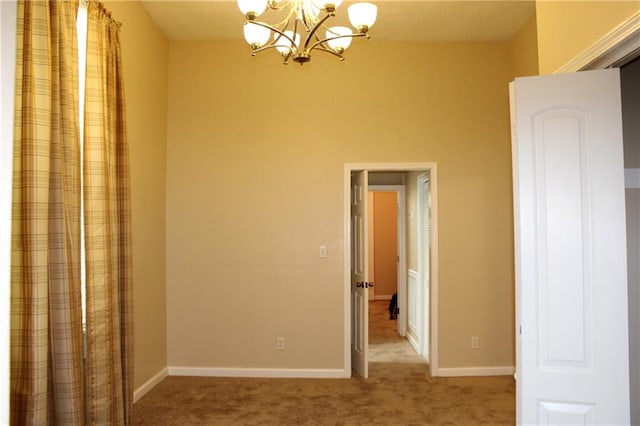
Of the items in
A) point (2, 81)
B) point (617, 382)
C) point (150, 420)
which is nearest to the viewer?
point (2, 81)

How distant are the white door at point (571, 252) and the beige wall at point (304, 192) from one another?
2674 mm

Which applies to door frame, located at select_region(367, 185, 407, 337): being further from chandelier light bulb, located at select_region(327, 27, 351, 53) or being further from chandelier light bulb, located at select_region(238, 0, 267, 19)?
chandelier light bulb, located at select_region(238, 0, 267, 19)

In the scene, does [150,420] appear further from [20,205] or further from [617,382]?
[617,382]

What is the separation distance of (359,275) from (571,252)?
2.86 meters

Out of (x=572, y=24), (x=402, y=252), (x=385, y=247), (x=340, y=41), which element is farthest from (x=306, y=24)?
(x=385, y=247)

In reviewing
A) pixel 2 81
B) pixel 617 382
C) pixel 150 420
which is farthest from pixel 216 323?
pixel 2 81

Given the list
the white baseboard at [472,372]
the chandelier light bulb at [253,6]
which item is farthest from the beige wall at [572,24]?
the white baseboard at [472,372]

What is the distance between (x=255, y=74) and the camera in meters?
4.60

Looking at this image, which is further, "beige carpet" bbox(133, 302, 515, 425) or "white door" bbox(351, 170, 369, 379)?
"white door" bbox(351, 170, 369, 379)

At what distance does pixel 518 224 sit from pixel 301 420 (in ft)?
7.87

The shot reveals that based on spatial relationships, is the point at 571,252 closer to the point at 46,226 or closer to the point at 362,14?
the point at 362,14

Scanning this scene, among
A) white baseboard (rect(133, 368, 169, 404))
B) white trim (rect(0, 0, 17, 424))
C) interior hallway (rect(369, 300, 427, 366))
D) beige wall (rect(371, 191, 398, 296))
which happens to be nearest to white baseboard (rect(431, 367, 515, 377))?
interior hallway (rect(369, 300, 427, 366))

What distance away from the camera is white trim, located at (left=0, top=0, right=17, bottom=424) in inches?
34.5

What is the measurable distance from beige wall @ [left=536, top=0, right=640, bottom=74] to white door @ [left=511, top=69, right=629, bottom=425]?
199 mm
